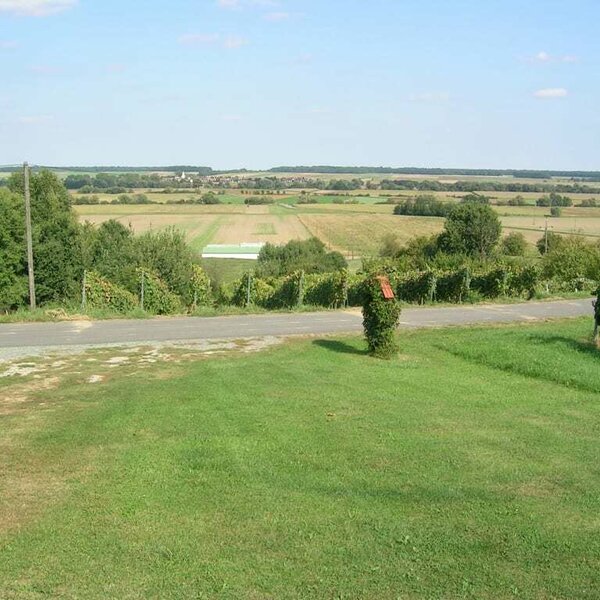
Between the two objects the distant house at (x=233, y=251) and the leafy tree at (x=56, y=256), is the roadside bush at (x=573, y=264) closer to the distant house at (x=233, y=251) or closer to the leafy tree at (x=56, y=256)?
the leafy tree at (x=56, y=256)

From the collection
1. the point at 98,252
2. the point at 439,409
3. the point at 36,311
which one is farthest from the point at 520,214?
the point at 439,409

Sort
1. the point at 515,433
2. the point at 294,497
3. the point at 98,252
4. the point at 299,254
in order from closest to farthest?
the point at 294,497 < the point at 515,433 < the point at 98,252 < the point at 299,254

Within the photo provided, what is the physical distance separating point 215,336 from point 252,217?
84.8 meters

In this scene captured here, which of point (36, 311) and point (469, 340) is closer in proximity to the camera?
point (469, 340)

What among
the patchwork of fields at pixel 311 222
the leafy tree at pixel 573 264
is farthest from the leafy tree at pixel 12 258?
the patchwork of fields at pixel 311 222

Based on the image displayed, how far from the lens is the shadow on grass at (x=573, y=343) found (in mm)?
17844

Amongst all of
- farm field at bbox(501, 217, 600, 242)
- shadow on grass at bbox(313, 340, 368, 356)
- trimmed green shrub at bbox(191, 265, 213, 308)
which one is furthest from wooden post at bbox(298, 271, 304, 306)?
farm field at bbox(501, 217, 600, 242)

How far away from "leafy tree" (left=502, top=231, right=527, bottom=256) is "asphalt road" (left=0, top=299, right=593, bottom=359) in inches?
1622

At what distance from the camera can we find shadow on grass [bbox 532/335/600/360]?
17844 millimetres

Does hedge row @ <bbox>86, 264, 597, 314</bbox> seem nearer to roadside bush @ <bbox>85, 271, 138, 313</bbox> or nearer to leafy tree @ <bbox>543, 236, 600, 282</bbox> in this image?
roadside bush @ <bbox>85, 271, 138, 313</bbox>

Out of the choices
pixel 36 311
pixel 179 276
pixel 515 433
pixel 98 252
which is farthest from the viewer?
pixel 98 252

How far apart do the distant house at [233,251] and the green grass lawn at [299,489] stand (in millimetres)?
57664

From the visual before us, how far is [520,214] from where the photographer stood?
105875 mm

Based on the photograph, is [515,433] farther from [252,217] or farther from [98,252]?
[252,217]
